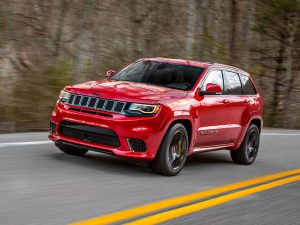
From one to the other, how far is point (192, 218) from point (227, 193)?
1709 mm

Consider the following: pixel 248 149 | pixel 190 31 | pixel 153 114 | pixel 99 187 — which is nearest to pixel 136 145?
pixel 153 114

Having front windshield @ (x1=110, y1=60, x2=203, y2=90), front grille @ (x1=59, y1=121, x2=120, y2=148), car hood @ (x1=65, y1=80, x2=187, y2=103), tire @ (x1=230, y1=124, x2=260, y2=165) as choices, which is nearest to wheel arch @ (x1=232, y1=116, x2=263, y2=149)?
tire @ (x1=230, y1=124, x2=260, y2=165)

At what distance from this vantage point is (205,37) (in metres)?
22.5

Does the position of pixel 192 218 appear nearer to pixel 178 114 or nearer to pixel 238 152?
pixel 178 114

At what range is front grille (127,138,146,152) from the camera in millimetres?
7770

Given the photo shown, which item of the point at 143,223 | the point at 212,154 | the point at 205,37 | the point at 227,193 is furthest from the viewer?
the point at 205,37

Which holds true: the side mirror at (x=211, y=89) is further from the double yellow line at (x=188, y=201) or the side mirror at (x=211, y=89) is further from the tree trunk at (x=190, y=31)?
the tree trunk at (x=190, y=31)

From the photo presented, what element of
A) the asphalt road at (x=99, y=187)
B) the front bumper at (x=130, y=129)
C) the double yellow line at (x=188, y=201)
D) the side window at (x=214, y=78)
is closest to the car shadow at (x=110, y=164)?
the asphalt road at (x=99, y=187)

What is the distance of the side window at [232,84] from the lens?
→ 996 cm

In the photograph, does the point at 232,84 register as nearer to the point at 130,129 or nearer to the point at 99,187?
the point at 130,129

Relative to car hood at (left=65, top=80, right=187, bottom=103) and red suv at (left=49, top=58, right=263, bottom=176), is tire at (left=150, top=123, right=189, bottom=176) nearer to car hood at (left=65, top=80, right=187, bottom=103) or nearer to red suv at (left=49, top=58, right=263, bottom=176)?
red suv at (left=49, top=58, right=263, bottom=176)

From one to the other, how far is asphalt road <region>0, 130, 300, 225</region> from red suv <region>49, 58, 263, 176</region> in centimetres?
34

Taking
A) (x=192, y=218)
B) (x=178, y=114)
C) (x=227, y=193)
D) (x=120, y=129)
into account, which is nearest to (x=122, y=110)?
(x=120, y=129)

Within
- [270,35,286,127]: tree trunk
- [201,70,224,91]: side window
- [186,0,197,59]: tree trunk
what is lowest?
[270,35,286,127]: tree trunk
